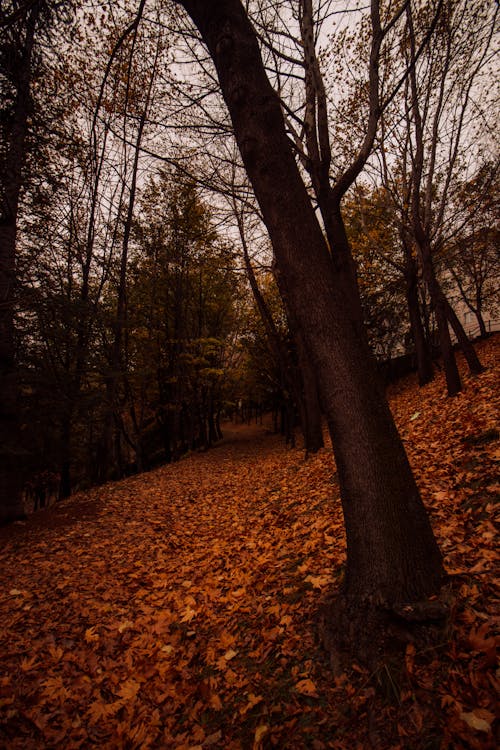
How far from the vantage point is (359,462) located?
93.0 inches

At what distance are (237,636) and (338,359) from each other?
2772 millimetres

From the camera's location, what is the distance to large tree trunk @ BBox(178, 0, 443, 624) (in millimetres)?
2350

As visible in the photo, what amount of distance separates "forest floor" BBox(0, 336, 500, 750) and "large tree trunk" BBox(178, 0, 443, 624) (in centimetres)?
45

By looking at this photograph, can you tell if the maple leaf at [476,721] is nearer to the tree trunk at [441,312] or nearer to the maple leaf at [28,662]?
the maple leaf at [28,662]

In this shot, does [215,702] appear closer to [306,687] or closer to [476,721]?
[306,687]

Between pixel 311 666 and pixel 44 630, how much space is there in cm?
285

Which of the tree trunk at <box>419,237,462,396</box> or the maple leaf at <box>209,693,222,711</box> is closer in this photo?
the maple leaf at <box>209,693,222,711</box>

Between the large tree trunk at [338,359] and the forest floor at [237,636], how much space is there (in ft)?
1.49

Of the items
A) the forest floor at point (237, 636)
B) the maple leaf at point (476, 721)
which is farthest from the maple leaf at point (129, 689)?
the maple leaf at point (476, 721)

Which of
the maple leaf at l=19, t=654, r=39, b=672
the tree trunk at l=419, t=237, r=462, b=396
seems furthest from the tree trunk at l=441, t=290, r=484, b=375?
the maple leaf at l=19, t=654, r=39, b=672

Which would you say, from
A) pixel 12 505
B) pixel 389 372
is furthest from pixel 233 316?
pixel 12 505

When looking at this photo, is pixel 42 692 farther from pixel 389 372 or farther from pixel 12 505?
pixel 389 372

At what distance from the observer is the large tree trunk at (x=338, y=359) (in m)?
2.35

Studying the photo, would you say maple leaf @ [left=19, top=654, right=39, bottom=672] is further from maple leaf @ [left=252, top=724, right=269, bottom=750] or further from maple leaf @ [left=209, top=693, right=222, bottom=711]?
maple leaf @ [left=252, top=724, right=269, bottom=750]
